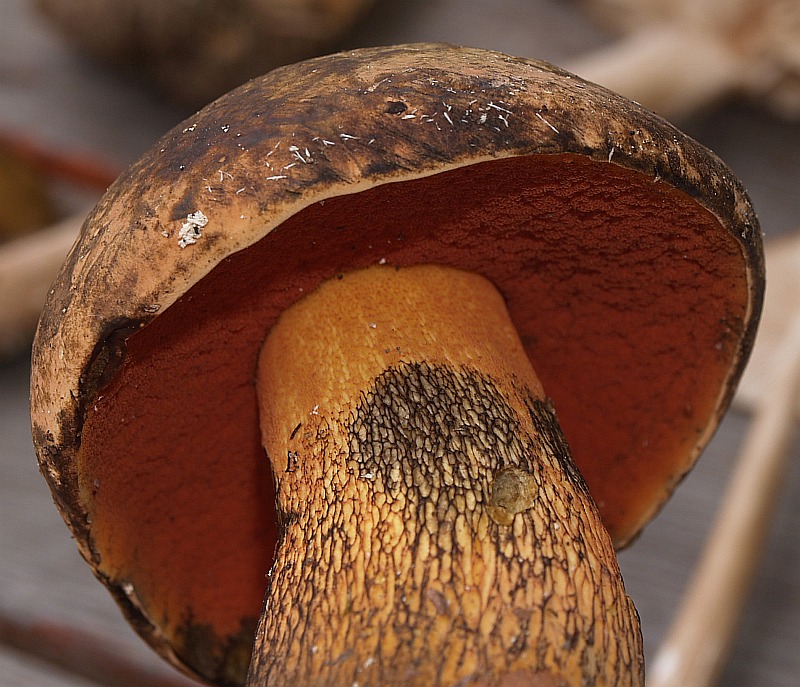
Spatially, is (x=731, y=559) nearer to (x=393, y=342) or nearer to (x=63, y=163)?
(x=393, y=342)

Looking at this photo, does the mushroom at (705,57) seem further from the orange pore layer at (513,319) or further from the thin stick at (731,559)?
the orange pore layer at (513,319)

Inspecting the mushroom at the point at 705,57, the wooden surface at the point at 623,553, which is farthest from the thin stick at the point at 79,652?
the mushroom at the point at 705,57

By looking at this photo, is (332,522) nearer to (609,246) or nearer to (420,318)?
(420,318)

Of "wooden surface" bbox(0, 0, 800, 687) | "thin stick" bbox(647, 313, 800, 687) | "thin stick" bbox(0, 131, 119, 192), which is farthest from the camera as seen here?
"thin stick" bbox(0, 131, 119, 192)

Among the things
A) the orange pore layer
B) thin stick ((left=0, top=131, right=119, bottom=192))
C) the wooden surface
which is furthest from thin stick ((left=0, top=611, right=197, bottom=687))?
thin stick ((left=0, top=131, right=119, bottom=192))

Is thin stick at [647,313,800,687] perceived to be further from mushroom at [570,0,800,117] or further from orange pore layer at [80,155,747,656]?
mushroom at [570,0,800,117]

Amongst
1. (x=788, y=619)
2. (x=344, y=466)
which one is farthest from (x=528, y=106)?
(x=788, y=619)
